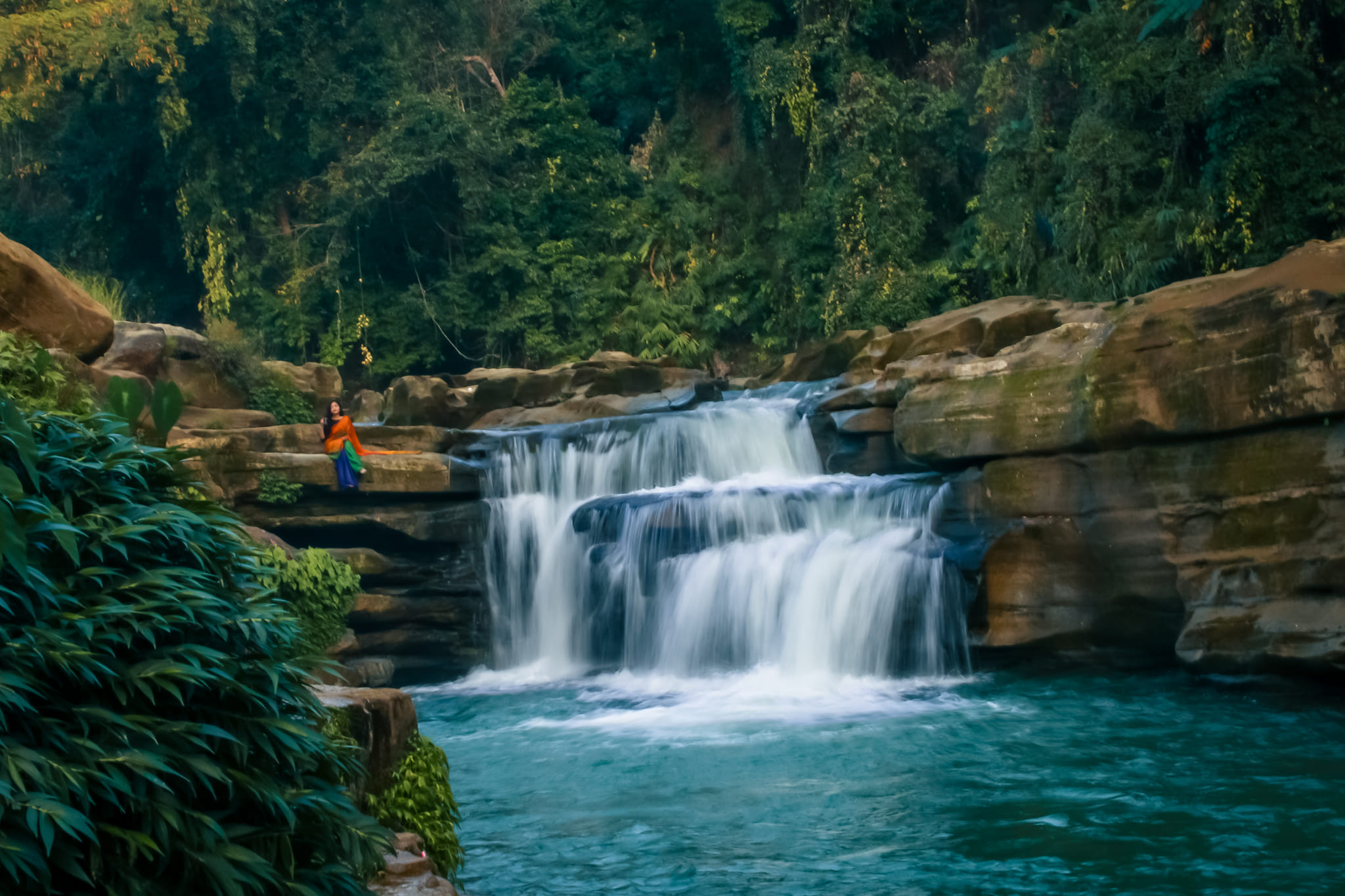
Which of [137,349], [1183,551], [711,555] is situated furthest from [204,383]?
[1183,551]

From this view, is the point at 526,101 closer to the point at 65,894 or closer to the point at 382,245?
the point at 382,245

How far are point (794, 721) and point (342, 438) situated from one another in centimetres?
720

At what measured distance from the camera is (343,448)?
14.2 m

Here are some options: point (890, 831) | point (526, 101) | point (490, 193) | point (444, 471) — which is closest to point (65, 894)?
point (890, 831)

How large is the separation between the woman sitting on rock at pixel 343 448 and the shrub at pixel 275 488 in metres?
0.55

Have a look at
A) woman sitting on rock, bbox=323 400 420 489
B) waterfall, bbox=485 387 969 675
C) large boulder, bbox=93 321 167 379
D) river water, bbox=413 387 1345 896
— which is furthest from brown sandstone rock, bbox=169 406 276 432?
river water, bbox=413 387 1345 896

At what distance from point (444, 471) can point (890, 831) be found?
979 cm

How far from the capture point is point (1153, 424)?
Answer: 10.4m

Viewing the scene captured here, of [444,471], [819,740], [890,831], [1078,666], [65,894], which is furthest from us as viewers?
[444,471]

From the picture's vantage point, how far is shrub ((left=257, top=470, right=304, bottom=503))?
14.1 meters

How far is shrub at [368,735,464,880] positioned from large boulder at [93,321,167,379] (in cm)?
1360

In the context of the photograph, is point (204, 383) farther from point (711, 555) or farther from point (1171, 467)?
point (1171, 467)

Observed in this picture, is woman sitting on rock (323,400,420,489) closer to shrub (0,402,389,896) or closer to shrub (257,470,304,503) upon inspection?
shrub (257,470,304,503)

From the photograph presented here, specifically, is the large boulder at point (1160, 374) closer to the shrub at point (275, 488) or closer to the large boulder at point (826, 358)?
the large boulder at point (826, 358)
